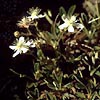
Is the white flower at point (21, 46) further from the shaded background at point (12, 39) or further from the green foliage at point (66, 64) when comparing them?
the shaded background at point (12, 39)

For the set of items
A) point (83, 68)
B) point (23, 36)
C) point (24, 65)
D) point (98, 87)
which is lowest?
point (98, 87)

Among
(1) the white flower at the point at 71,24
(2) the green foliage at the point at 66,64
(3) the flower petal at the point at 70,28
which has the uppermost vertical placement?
(1) the white flower at the point at 71,24

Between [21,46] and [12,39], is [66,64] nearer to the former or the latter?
[21,46]

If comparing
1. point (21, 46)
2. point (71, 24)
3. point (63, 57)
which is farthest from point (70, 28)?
point (21, 46)

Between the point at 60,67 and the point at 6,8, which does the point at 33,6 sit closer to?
the point at 6,8

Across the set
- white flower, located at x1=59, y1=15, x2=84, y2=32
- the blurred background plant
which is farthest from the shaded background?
white flower, located at x1=59, y1=15, x2=84, y2=32

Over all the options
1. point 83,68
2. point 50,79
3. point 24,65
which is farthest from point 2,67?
point 83,68

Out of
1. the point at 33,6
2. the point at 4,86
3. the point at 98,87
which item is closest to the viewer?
the point at 98,87

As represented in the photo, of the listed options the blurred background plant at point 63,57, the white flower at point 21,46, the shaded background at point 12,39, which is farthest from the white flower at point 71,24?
the shaded background at point 12,39
